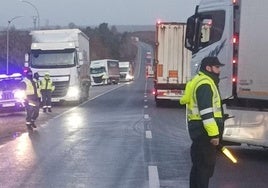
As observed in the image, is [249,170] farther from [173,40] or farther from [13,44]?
[13,44]

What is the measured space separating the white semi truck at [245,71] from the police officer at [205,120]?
13.2 ft

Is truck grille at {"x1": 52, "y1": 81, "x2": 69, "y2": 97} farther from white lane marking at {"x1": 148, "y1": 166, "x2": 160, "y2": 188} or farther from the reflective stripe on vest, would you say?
the reflective stripe on vest

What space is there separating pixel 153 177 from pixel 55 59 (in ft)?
73.6

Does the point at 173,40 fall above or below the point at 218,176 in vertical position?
above

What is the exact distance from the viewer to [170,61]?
2914cm

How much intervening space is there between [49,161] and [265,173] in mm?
4015

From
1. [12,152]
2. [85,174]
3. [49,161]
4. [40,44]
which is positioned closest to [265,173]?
[85,174]

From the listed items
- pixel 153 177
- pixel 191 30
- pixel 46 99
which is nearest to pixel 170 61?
pixel 46 99

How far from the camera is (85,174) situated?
1057cm

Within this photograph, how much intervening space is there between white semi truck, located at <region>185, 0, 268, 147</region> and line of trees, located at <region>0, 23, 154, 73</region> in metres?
55.7

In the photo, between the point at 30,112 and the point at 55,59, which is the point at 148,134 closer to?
the point at 30,112

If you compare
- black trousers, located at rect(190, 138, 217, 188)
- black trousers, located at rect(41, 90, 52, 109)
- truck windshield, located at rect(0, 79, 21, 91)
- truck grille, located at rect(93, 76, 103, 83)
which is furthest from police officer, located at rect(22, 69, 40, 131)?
truck grille, located at rect(93, 76, 103, 83)

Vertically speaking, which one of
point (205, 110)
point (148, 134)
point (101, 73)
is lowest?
point (101, 73)

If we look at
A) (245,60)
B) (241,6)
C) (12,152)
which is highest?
(241,6)
